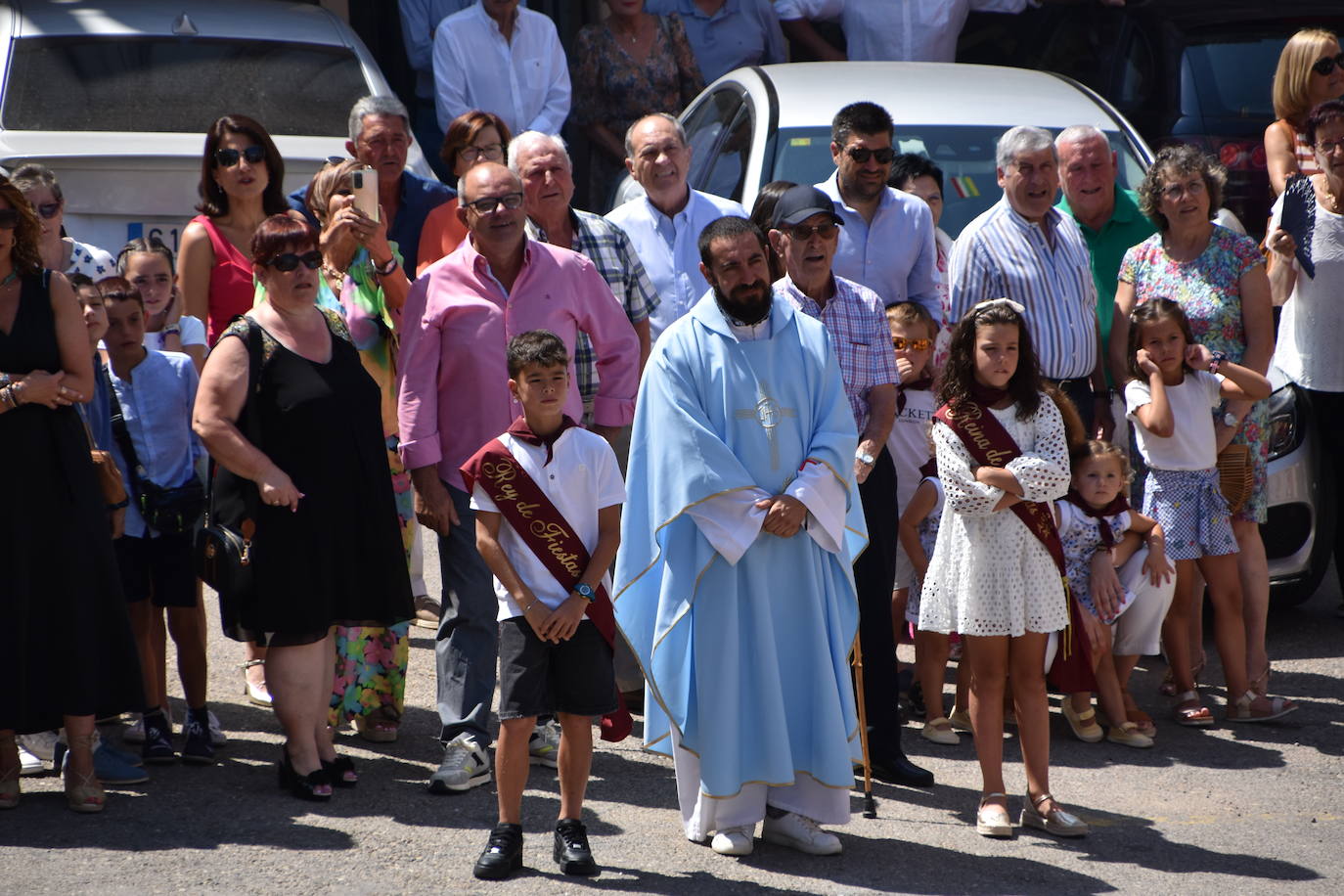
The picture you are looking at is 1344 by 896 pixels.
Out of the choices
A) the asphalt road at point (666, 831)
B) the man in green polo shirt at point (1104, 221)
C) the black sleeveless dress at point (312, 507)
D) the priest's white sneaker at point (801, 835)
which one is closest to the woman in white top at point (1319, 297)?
the man in green polo shirt at point (1104, 221)

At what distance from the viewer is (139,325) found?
6.36 meters

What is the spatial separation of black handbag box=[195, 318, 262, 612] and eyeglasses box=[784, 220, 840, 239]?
5.95ft

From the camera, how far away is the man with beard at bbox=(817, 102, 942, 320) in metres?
6.79

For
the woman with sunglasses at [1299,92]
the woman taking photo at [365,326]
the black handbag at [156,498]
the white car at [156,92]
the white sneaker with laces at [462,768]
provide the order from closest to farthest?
the white sneaker with laces at [462,768] → the black handbag at [156,498] → the woman taking photo at [365,326] → the white car at [156,92] → the woman with sunglasses at [1299,92]

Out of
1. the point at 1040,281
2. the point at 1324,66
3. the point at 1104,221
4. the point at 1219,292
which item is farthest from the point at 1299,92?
the point at 1040,281

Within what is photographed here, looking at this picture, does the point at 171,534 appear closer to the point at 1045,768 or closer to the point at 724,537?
the point at 724,537

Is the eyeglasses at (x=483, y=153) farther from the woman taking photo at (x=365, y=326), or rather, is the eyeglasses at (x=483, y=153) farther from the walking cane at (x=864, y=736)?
the walking cane at (x=864, y=736)

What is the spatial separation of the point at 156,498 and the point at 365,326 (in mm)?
985

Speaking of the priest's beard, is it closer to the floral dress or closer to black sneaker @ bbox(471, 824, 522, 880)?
black sneaker @ bbox(471, 824, 522, 880)

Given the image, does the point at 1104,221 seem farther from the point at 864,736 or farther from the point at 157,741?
the point at 157,741

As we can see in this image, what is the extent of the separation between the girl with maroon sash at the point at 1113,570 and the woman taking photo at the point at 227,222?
3130mm

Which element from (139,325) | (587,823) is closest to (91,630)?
(139,325)

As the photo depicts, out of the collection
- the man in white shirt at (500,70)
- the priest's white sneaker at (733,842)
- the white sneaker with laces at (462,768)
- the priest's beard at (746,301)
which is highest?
the man in white shirt at (500,70)

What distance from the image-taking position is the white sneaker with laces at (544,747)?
6309 mm
